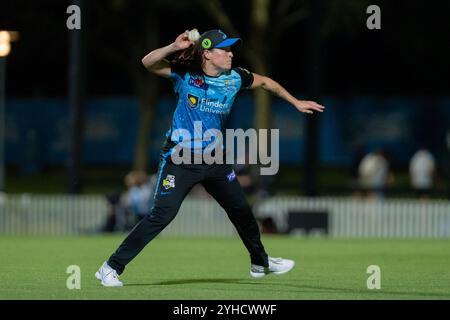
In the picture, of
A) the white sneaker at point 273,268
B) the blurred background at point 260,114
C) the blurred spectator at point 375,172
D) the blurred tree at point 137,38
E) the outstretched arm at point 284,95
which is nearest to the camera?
the outstretched arm at point 284,95

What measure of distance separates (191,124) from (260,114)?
26509mm

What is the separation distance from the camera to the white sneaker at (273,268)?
13.0 metres

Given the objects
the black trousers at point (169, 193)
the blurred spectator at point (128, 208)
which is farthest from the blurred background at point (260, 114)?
the black trousers at point (169, 193)

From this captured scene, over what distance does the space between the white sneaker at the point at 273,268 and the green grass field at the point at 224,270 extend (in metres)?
0.08

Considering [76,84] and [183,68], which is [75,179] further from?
[183,68]

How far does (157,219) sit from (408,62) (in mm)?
35441

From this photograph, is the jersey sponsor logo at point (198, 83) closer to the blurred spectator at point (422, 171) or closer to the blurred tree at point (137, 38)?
the blurred spectator at point (422, 171)

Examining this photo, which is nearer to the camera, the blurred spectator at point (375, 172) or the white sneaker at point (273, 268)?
the white sneaker at point (273, 268)

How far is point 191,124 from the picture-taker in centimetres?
1214

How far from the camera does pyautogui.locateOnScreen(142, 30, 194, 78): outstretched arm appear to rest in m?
11.7

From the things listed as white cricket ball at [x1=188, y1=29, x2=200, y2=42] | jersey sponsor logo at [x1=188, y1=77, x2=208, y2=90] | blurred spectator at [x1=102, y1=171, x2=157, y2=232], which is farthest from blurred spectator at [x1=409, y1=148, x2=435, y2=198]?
white cricket ball at [x1=188, y1=29, x2=200, y2=42]

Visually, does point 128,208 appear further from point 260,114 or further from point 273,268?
point 273,268

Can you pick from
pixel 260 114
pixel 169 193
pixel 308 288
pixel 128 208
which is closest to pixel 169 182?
pixel 169 193

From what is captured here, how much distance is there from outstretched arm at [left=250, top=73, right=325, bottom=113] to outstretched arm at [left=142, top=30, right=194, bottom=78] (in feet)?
3.14
